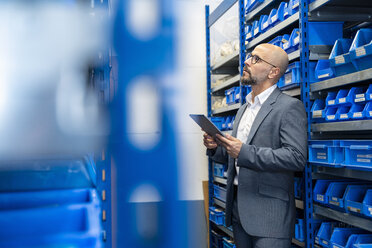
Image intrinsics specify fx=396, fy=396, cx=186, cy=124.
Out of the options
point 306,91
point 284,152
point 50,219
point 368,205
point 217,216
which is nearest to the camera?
point 50,219

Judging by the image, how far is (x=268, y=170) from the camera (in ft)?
6.41

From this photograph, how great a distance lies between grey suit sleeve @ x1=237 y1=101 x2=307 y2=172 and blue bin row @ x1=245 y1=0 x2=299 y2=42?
89 cm

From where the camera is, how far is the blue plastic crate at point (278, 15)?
2658 mm

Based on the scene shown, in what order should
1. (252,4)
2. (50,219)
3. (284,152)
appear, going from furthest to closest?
(252,4) → (284,152) → (50,219)

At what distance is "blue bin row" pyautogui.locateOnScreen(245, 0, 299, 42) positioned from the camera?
254 centimetres

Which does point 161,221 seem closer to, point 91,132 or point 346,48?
point 346,48

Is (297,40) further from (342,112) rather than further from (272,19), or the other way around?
(342,112)

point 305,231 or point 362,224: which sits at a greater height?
point 362,224

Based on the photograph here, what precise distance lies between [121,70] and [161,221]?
1336 millimetres

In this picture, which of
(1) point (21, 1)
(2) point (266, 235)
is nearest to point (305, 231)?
(2) point (266, 235)

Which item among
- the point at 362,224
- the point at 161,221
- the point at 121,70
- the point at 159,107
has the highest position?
the point at 121,70

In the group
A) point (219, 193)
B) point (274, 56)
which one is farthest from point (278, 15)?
point (219, 193)

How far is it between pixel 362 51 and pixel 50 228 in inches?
60.6

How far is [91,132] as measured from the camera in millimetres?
1072
